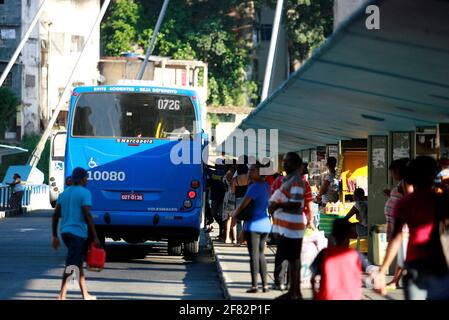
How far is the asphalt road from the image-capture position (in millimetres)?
15906

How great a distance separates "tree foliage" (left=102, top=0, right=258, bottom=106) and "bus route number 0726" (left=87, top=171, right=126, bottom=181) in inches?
2086

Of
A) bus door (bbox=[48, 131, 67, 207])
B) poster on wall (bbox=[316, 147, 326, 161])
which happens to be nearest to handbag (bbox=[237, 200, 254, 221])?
poster on wall (bbox=[316, 147, 326, 161])

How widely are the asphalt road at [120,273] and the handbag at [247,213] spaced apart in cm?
150

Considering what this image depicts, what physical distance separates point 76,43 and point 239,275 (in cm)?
5910

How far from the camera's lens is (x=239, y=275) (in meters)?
17.6

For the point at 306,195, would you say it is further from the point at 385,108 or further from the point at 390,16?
the point at 390,16

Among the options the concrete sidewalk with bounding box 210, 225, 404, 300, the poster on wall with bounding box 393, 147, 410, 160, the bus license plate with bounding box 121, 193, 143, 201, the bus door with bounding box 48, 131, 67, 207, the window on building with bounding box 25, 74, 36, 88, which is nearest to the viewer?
the concrete sidewalk with bounding box 210, 225, 404, 300

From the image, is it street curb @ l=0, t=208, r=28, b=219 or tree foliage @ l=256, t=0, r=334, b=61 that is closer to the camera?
street curb @ l=0, t=208, r=28, b=219

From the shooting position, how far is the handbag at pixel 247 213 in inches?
577

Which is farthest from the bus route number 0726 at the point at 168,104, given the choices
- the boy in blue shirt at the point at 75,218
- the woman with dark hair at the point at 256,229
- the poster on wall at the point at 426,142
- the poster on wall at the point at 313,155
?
the poster on wall at the point at 313,155

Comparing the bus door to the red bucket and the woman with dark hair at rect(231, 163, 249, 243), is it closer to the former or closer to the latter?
the woman with dark hair at rect(231, 163, 249, 243)

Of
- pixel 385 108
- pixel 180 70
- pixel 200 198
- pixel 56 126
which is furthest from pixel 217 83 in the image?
pixel 385 108

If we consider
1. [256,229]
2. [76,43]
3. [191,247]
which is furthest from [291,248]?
[76,43]
